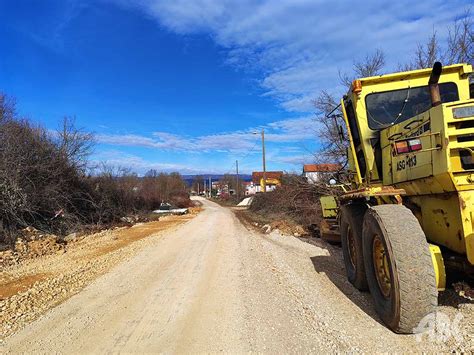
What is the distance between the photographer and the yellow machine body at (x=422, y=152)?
3914 mm

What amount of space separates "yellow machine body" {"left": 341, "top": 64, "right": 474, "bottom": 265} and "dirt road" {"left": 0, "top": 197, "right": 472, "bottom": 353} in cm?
133

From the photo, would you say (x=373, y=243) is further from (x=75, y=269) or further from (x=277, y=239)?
(x=277, y=239)

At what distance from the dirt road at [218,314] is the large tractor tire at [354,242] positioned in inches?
7.9

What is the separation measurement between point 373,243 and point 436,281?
939 millimetres

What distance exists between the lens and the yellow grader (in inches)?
150

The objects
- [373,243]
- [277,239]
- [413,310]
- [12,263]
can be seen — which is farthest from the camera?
[277,239]

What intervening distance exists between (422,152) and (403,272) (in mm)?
1444

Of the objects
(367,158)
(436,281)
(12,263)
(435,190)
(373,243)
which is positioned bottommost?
(12,263)

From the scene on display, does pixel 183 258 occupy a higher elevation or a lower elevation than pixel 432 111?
lower

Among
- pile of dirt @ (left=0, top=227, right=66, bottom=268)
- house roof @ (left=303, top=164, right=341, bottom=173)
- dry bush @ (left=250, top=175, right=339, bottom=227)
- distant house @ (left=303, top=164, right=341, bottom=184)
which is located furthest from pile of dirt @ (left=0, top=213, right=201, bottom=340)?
house roof @ (left=303, top=164, right=341, bottom=173)

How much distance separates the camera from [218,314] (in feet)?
16.5

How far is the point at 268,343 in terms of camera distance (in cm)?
405

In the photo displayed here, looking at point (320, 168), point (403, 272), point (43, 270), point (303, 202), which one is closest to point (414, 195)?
point (403, 272)

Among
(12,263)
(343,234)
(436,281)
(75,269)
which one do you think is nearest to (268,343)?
(436,281)
